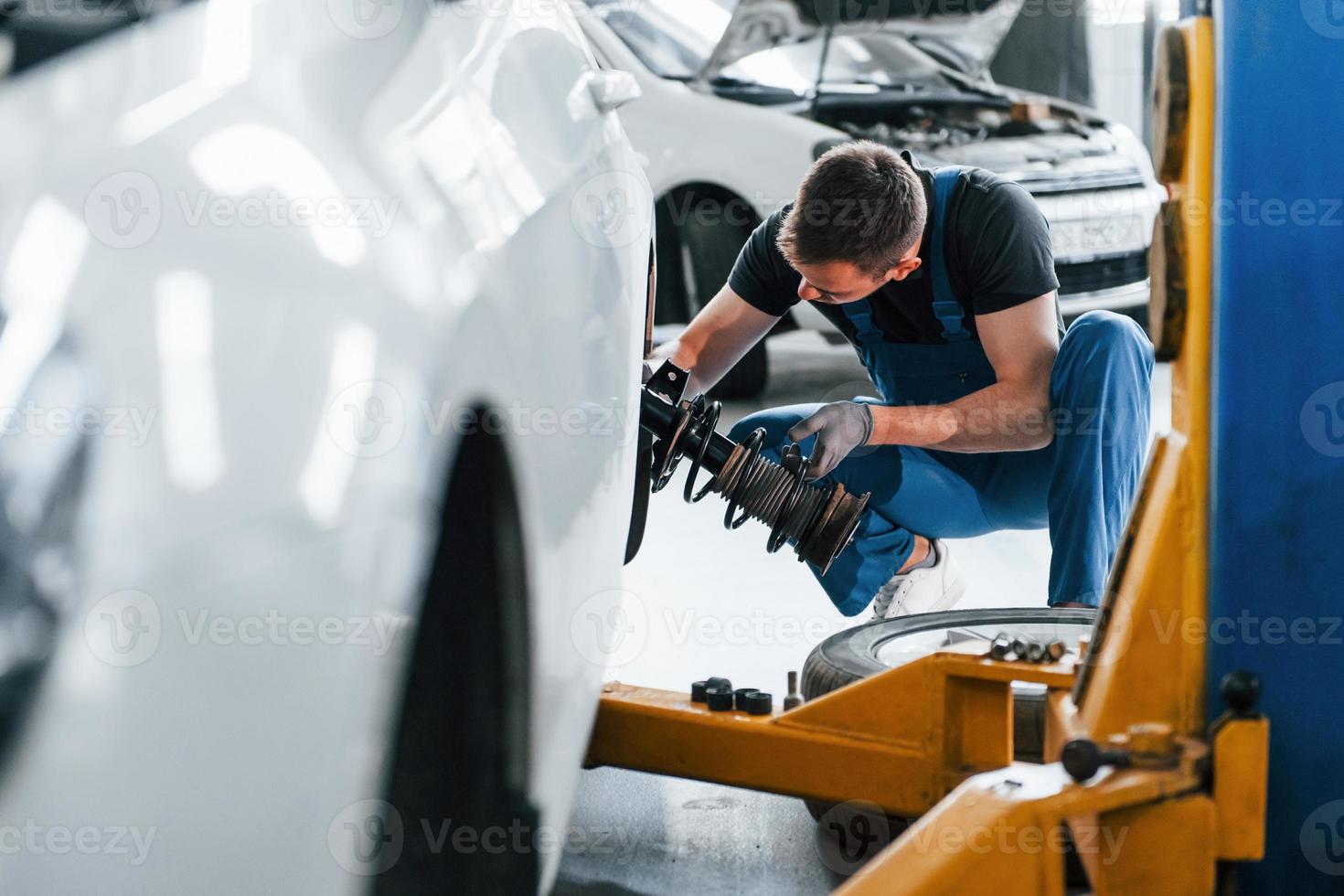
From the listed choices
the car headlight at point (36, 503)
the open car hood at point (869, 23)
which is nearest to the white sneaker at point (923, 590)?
the car headlight at point (36, 503)

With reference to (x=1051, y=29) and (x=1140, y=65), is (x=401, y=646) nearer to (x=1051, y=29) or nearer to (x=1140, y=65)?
(x=1051, y=29)

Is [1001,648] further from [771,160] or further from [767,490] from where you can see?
[771,160]

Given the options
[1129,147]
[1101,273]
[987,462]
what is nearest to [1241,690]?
[987,462]

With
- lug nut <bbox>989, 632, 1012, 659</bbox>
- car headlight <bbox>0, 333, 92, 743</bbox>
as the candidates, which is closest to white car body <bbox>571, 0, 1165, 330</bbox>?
lug nut <bbox>989, 632, 1012, 659</bbox>

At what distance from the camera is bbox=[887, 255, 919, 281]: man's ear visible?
2211 millimetres

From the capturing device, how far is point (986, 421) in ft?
7.32

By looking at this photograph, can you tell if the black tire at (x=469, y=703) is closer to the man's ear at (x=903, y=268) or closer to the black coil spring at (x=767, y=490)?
the black coil spring at (x=767, y=490)

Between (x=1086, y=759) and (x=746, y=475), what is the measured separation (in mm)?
839

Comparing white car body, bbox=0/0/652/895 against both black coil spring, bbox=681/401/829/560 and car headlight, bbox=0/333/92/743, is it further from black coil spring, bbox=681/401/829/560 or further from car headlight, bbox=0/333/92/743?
black coil spring, bbox=681/401/829/560

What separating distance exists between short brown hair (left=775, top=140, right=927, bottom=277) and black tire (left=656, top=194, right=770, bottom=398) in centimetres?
257

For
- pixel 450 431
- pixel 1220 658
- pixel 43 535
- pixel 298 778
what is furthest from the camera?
pixel 1220 658

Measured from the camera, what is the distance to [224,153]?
946 mm

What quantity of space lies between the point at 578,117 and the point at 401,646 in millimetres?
695

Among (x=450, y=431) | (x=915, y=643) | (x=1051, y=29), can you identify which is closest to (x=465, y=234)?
(x=450, y=431)
